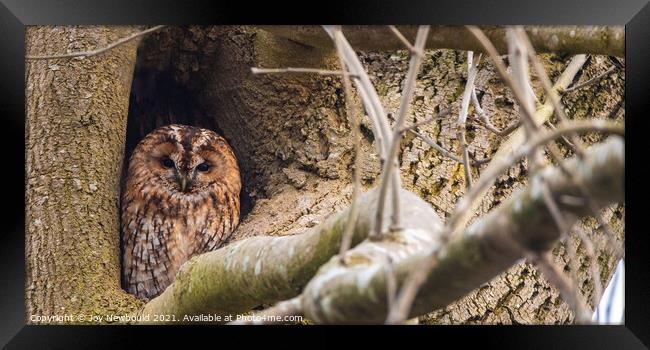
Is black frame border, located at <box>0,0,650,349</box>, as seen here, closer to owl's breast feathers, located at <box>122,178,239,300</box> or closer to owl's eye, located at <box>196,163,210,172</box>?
owl's breast feathers, located at <box>122,178,239,300</box>

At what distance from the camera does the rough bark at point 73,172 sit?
190 centimetres

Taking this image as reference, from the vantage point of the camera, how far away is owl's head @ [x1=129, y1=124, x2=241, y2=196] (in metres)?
2.35

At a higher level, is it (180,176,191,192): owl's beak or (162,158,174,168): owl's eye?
(162,158,174,168): owl's eye

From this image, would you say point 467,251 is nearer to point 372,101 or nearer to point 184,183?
point 372,101

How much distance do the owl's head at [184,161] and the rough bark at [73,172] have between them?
290mm

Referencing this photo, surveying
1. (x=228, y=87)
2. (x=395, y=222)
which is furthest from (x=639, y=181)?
(x=228, y=87)

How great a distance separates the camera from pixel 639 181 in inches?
66.1

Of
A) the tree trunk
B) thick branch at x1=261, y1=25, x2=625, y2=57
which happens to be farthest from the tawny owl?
thick branch at x1=261, y1=25, x2=625, y2=57

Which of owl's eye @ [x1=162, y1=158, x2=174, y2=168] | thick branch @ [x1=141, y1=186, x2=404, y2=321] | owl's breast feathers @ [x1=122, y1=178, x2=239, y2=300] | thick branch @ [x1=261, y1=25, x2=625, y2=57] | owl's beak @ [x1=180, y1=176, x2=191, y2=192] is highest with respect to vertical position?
thick branch @ [x1=261, y1=25, x2=625, y2=57]

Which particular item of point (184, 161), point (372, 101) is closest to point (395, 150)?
point (372, 101)

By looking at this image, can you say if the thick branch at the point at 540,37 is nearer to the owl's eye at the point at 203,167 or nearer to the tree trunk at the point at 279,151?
the tree trunk at the point at 279,151

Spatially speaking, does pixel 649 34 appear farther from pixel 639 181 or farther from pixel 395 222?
pixel 395 222

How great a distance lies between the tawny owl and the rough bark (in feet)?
0.85
